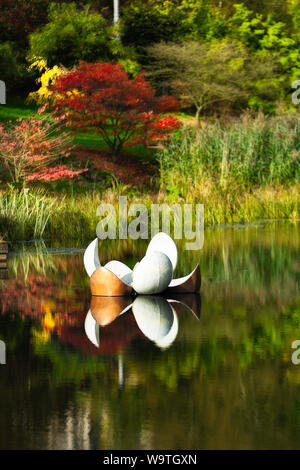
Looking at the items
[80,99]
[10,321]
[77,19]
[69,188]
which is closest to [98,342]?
[10,321]

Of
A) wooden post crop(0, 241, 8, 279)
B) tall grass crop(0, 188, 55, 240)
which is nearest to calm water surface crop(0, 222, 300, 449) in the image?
wooden post crop(0, 241, 8, 279)

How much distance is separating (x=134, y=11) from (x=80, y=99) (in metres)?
14.7

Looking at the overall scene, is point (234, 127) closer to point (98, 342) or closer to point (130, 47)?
point (130, 47)

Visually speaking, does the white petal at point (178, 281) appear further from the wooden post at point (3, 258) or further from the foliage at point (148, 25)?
the foliage at point (148, 25)

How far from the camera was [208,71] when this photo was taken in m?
42.1

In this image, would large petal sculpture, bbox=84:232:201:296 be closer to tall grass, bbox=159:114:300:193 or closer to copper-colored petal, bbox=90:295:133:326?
copper-colored petal, bbox=90:295:133:326

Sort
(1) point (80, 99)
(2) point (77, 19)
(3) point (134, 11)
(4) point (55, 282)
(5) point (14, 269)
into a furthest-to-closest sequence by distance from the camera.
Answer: (3) point (134, 11) < (2) point (77, 19) < (1) point (80, 99) < (5) point (14, 269) < (4) point (55, 282)

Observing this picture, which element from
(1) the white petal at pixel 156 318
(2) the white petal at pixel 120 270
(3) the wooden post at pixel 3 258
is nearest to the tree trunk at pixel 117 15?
(3) the wooden post at pixel 3 258

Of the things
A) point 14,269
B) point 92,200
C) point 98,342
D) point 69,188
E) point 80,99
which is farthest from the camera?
point 80,99

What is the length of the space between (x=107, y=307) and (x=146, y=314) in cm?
73

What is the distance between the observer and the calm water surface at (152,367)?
6168mm

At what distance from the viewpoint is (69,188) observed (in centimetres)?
2752
